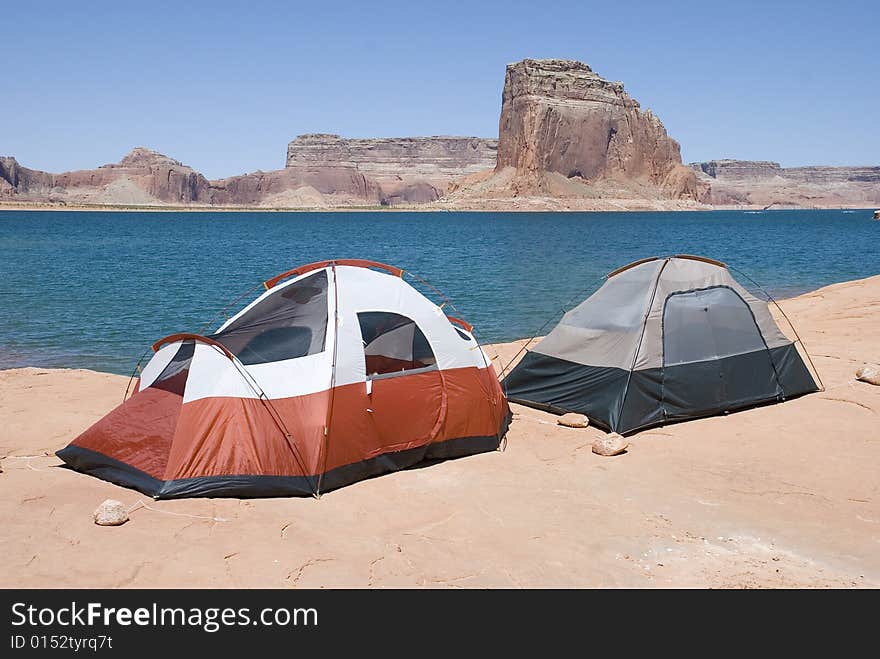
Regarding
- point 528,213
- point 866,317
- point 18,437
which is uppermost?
point 528,213

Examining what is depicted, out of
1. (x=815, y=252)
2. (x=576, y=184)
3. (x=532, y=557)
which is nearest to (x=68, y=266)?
(x=532, y=557)

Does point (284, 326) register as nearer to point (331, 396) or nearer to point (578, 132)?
point (331, 396)

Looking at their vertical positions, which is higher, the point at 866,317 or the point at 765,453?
the point at 866,317

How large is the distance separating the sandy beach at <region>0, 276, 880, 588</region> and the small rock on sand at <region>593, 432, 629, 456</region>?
13 centimetres

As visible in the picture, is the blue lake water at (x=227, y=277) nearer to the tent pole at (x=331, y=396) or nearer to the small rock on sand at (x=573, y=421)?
the tent pole at (x=331, y=396)

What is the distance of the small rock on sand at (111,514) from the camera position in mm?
7234

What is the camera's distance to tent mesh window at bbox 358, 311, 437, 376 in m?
9.47

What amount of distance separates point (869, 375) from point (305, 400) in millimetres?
9578

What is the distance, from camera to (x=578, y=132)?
179 meters

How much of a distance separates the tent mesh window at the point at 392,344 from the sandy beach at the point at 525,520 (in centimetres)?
134

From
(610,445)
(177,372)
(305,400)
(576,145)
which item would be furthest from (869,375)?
(576,145)

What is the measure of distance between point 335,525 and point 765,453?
5676mm
